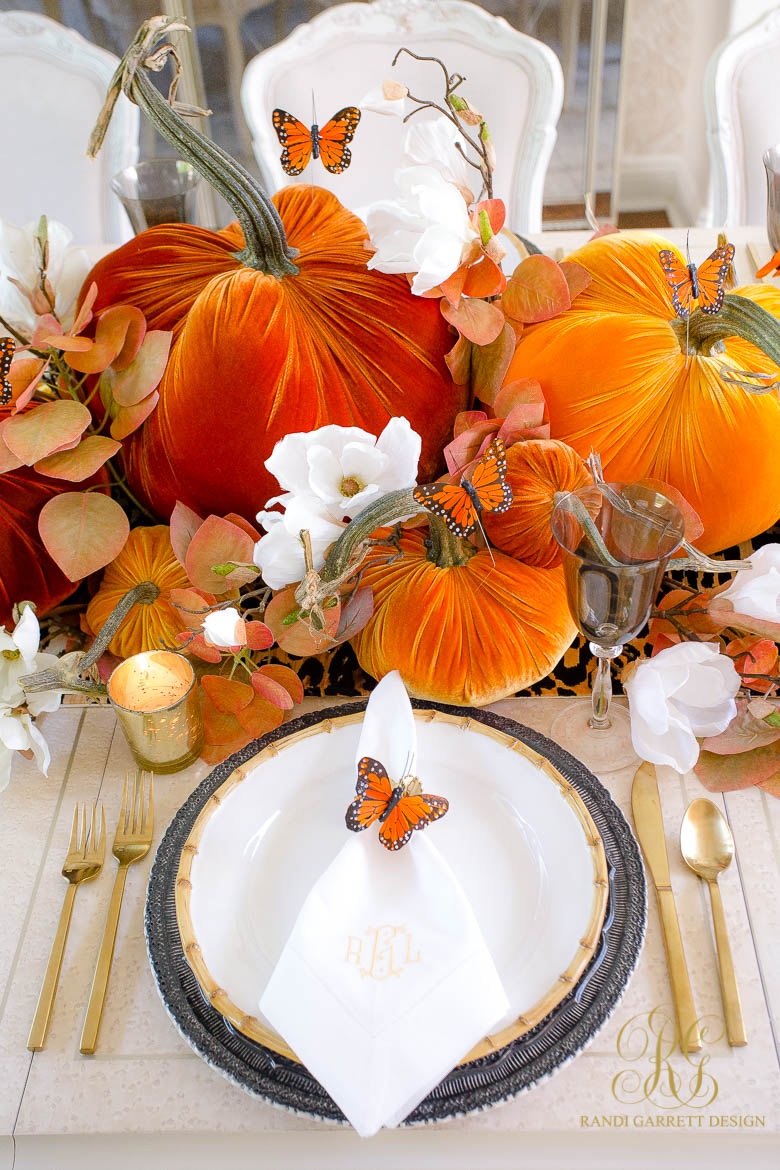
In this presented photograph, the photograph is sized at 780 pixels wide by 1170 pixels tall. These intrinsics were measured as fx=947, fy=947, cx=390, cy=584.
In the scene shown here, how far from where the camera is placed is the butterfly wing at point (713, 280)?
63cm

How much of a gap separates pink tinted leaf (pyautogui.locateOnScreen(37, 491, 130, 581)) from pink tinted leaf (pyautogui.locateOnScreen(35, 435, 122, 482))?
24 millimetres

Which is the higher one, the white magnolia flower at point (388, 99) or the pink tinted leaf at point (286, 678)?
the white magnolia flower at point (388, 99)

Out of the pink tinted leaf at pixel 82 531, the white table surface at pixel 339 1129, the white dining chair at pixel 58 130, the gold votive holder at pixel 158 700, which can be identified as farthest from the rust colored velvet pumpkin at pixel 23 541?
the white dining chair at pixel 58 130

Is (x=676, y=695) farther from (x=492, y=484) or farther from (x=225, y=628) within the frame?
(x=225, y=628)

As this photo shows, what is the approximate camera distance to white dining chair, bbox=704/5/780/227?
142 cm

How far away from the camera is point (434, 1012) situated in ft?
1.59

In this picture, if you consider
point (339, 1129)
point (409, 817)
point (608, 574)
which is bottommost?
point (339, 1129)

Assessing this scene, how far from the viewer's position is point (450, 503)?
57 cm

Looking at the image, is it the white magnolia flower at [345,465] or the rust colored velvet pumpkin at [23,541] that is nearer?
the white magnolia flower at [345,465]

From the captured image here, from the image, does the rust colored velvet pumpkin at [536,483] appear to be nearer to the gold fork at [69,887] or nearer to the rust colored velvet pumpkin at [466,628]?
the rust colored velvet pumpkin at [466,628]

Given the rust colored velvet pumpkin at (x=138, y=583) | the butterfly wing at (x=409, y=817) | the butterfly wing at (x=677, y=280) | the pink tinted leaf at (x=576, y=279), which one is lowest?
the butterfly wing at (x=409, y=817)

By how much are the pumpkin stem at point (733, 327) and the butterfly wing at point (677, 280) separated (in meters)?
0.02

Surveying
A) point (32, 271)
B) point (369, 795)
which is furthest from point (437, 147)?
point (369, 795)

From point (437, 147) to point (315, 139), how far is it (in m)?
0.09
